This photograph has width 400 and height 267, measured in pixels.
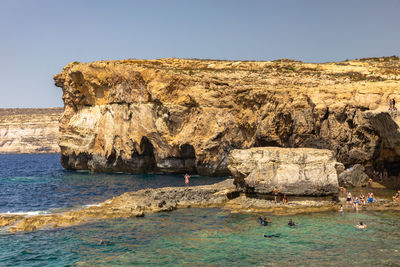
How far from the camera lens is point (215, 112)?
5781 cm

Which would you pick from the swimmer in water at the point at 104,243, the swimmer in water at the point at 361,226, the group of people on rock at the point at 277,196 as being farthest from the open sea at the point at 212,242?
the group of people on rock at the point at 277,196

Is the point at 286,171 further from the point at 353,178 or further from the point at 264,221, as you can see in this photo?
the point at 353,178

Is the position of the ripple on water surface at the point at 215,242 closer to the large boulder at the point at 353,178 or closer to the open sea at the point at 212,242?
the open sea at the point at 212,242

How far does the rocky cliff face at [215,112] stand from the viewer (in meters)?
49.4

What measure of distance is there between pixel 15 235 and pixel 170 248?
450 inches

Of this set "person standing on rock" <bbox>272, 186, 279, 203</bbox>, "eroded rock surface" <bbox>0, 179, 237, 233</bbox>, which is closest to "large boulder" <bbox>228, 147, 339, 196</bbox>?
"person standing on rock" <bbox>272, 186, 279, 203</bbox>

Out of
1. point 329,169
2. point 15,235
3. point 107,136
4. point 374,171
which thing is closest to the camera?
point 15,235

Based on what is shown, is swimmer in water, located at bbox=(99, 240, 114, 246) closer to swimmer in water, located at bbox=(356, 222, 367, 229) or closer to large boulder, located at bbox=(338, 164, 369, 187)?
swimmer in water, located at bbox=(356, 222, 367, 229)

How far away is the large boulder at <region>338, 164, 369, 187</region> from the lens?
1692 inches

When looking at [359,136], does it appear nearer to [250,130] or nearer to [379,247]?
[250,130]

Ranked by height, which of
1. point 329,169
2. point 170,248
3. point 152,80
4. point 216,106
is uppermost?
point 152,80

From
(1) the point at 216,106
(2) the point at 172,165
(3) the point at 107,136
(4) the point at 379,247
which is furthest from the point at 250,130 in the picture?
(4) the point at 379,247

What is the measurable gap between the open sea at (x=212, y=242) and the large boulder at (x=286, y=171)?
123 inches

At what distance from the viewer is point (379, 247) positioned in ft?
73.7
